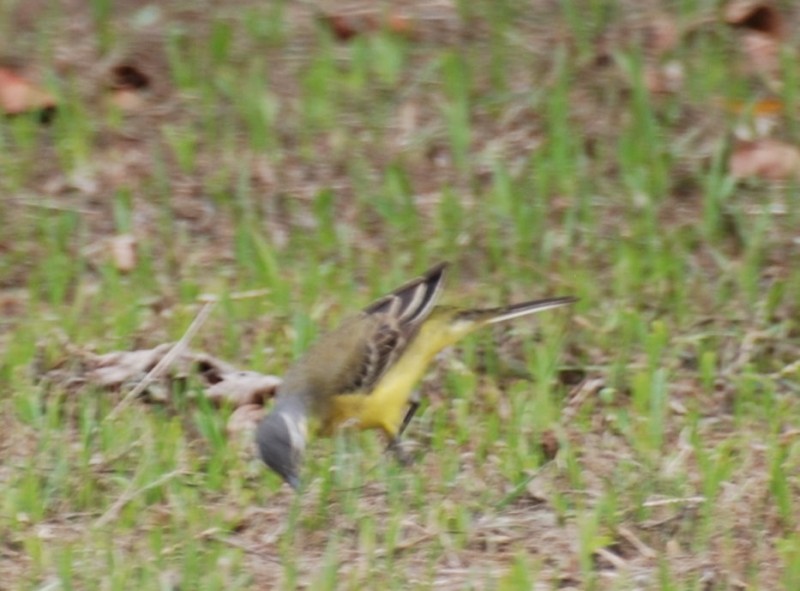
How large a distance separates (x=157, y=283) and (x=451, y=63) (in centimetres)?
222

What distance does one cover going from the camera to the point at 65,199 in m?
9.22

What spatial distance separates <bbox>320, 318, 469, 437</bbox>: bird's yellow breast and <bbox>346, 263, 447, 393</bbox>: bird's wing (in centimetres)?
4

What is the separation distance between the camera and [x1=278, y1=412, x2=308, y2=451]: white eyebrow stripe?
6695 millimetres

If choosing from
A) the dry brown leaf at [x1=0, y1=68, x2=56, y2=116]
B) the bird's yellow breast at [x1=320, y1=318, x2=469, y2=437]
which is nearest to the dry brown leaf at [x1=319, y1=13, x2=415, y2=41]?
the dry brown leaf at [x1=0, y1=68, x2=56, y2=116]

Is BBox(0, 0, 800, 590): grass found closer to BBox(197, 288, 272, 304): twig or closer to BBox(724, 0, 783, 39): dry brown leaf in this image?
BBox(197, 288, 272, 304): twig

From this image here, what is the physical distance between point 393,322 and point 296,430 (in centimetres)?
101

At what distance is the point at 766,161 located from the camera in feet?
29.5

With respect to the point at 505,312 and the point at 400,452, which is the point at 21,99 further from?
the point at 400,452

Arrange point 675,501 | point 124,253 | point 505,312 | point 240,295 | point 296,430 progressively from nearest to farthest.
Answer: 1. point 675,501
2. point 296,430
3. point 505,312
4. point 240,295
5. point 124,253

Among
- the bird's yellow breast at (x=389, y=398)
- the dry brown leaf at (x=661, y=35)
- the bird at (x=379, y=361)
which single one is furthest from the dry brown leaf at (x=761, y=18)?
the bird's yellow breast at (x=389, y=398)

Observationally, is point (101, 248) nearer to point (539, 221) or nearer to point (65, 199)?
point (65, 199)

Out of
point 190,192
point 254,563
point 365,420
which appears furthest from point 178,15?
point 254,563

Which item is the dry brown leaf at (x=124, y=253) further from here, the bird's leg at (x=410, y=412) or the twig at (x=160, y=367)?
the bird's leg at (x=410, y=412)

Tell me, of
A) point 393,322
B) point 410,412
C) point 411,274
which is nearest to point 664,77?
point 411,274
